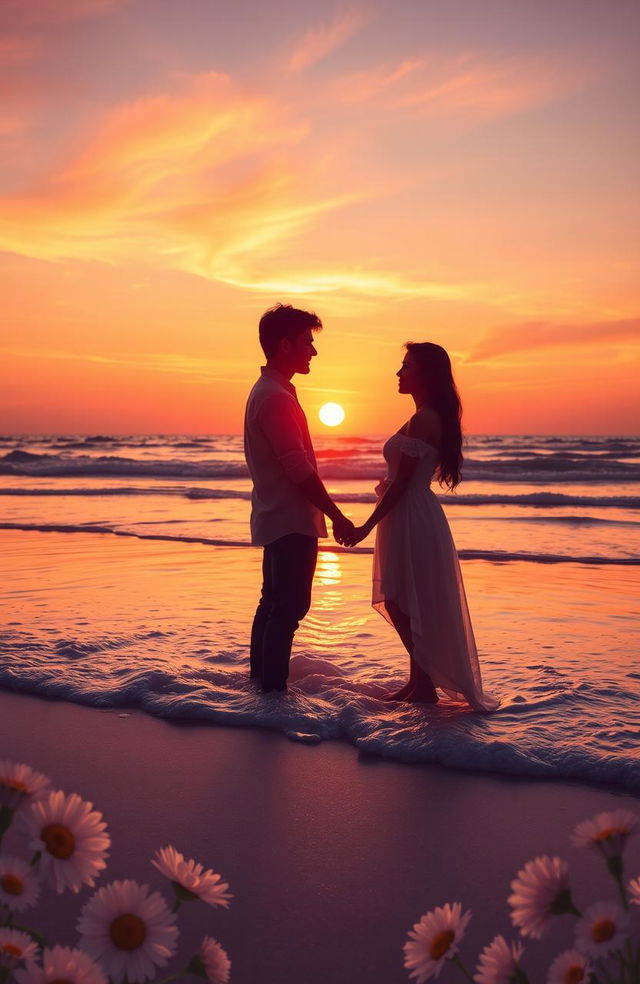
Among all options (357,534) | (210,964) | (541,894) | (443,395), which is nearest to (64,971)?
(210,964)

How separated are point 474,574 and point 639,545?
338cm

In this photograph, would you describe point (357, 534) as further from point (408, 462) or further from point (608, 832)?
point (608, 832)

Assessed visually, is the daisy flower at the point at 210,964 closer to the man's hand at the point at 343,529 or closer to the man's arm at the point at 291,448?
the man's arm at the point at 291,448

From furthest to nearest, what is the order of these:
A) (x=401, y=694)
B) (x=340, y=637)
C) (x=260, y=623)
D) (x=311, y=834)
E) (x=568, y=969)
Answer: (x=340, y=637) < (x=260, y=623) < (x=401, y=694) < (x=311, y=834) < (x=568, y=969)

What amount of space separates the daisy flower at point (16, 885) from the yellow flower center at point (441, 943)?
50 cm

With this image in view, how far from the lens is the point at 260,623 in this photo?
4898 millimetres

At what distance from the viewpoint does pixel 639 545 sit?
11.3 meters

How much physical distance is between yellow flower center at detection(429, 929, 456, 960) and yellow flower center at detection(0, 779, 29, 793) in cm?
56

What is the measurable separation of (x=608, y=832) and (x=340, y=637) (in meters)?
5.19

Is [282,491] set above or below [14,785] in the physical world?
above

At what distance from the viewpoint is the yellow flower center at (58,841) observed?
1.06 meters

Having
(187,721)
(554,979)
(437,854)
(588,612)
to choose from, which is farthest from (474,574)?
(554,979)

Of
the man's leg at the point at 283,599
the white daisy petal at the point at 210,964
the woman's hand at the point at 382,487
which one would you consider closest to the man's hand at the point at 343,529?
the man's leg at the point at 283,599

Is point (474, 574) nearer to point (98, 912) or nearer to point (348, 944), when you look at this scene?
point (348, 944)
